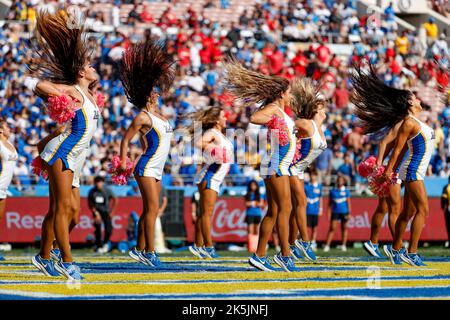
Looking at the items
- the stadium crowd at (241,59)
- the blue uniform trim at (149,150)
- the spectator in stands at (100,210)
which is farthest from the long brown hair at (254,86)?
the stadium crowd at (241,59)

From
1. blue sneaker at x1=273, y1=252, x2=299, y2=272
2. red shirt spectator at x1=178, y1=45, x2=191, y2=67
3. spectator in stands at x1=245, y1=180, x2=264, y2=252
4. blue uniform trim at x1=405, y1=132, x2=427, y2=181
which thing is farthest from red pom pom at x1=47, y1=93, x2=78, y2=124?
red shirt spectator at x1=178, y1=45, x2=191, y2=67

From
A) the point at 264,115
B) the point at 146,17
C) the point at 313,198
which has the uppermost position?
the point at 146,17

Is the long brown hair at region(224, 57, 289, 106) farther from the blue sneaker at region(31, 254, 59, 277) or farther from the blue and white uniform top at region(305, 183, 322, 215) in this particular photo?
the blue and white uniform top at region(305, 183, 322, 215)

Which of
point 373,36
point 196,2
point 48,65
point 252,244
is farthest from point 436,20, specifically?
point 48,65

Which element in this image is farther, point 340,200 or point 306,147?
point 340,200

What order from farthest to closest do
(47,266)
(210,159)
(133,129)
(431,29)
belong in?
1. (431,29)
2. (210,159)
3. (133,129)
4. (47,266)

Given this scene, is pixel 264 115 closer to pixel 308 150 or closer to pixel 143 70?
pixel 143 70

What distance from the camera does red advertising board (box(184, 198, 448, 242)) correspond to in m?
22.2

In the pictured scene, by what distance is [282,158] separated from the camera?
43.5 ft

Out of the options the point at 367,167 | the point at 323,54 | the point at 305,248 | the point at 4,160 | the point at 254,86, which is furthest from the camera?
the point at 323,54

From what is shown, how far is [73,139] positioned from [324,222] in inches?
463

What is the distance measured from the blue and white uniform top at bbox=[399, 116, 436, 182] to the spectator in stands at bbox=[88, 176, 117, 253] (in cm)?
754

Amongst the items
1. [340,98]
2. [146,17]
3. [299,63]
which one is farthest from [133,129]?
[146,17]

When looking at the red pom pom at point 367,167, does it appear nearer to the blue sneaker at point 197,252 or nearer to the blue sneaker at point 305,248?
the blue sneaker at point 305,248
